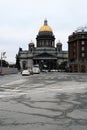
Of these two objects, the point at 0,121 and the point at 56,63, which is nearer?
the point at 0,121

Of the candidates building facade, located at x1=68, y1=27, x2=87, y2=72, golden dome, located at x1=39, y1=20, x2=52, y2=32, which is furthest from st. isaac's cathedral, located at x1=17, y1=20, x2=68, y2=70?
building facade, located at x1=68, y1=27, x2=87, y2=72

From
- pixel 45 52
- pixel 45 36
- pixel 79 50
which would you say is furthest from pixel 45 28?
pixel 79 50

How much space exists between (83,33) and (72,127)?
135m

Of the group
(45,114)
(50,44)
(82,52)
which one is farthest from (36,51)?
(45,114)

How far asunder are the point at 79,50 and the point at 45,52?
151 feet

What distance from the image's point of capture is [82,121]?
10383 millimetres

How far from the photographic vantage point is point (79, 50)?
144 meters

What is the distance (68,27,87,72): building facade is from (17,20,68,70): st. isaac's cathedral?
3606 cm

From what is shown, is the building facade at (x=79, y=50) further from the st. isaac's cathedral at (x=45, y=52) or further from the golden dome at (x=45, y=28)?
the golden dome at (x=45, y=28)

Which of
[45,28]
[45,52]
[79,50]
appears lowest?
[79,50]

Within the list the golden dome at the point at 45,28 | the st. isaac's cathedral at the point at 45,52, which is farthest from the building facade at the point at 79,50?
the golden dome at the point at 45,28

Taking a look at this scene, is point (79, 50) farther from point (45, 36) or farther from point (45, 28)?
point (45, 28)

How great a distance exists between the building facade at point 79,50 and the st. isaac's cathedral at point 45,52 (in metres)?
36.1

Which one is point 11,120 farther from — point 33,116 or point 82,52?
point 82,52
